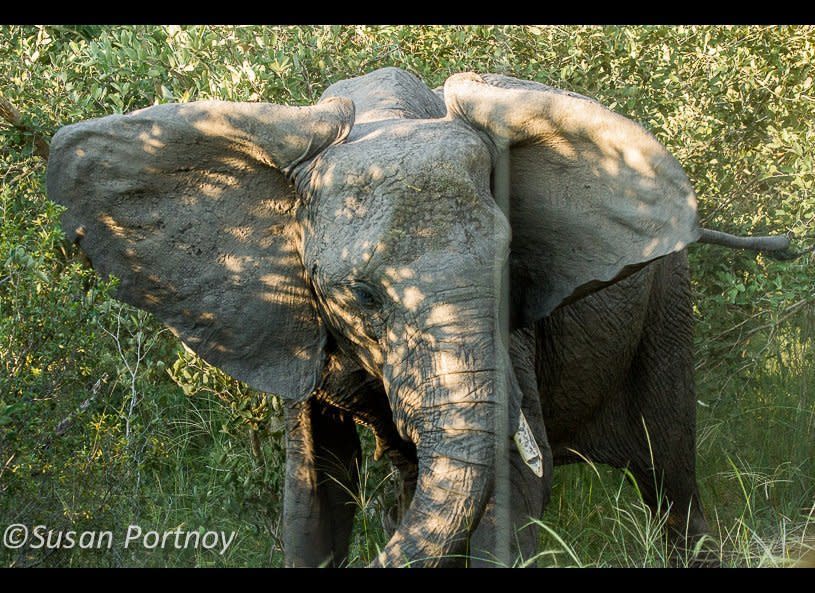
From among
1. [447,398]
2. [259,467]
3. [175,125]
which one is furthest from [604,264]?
[259,467]

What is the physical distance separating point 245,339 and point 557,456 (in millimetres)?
1586

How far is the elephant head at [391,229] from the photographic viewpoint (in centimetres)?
391

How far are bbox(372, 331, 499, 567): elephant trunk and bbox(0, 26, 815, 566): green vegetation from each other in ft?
3.26

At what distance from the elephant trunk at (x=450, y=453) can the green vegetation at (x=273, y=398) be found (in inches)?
39.1

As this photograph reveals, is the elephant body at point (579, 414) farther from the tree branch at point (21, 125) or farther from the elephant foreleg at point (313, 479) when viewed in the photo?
the tree branch at point (21, 125)

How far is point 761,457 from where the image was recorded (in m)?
6.59

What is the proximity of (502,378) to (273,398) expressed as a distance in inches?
77.7

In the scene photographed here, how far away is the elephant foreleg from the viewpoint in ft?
16.0

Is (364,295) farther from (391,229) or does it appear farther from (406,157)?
(406,157)

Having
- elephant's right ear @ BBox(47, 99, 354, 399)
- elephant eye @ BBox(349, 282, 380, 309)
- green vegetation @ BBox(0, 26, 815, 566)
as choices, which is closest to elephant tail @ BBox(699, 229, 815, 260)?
green vegetation @ BBox(0, 26, 815, 566)

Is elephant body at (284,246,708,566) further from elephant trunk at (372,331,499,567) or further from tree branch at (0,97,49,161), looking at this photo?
tree branch at (0,97,49,161)

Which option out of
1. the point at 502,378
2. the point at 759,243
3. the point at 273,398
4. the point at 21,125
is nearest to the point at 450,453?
the point at 502,378

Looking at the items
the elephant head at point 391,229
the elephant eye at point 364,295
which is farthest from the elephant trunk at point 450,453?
the elephant eye at point 364,295

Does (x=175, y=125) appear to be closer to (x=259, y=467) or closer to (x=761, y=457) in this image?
(x=259, y=467)
